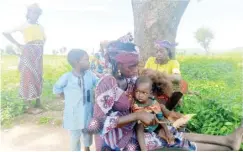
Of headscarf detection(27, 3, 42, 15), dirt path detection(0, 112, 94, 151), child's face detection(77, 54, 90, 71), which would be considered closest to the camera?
child's face detection(77, 54, 90, 71)

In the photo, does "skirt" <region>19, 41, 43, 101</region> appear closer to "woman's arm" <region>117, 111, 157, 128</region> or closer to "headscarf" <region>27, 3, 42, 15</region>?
"headscarf" <region>27, 3, 42, 15</region>

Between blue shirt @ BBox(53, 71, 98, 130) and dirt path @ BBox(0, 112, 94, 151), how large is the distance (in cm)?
80

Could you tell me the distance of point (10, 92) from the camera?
19.5 ft

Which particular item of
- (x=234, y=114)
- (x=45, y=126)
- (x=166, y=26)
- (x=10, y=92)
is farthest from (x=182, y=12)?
(x=10, y=92)

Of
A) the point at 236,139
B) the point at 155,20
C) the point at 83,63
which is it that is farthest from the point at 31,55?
the point at 236,139

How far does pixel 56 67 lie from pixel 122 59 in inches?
259

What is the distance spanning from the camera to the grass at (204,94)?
3502mm

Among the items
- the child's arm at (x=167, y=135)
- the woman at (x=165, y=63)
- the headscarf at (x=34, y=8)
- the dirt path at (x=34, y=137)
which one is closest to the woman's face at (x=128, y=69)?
the child's arm at (x=167, y=135)

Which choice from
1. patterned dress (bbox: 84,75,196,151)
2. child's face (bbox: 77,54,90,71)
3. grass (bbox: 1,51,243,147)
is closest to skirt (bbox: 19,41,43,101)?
grass (bbox: 1,51,243,147)

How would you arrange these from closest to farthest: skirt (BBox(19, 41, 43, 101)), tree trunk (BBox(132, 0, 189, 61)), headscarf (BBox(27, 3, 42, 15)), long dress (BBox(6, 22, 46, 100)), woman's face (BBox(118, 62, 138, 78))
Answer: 1. woman's face (BBox(118, 62, 138, 78))
2. tree trunk (BBox(132, 0, 189, 61))
3. headscarf (BBox(27, 3, 42, 15))
4. long dress (BBox(6, 22, 46, 100))
5. skirt (BBox(19, 41, 43, 101))

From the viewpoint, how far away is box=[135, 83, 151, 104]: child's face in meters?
2.23

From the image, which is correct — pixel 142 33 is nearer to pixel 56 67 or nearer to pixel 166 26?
pixel 166 26

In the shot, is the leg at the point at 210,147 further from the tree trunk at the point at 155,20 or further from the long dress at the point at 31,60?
the long dress at the point at 31,60

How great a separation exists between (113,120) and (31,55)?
321cm
